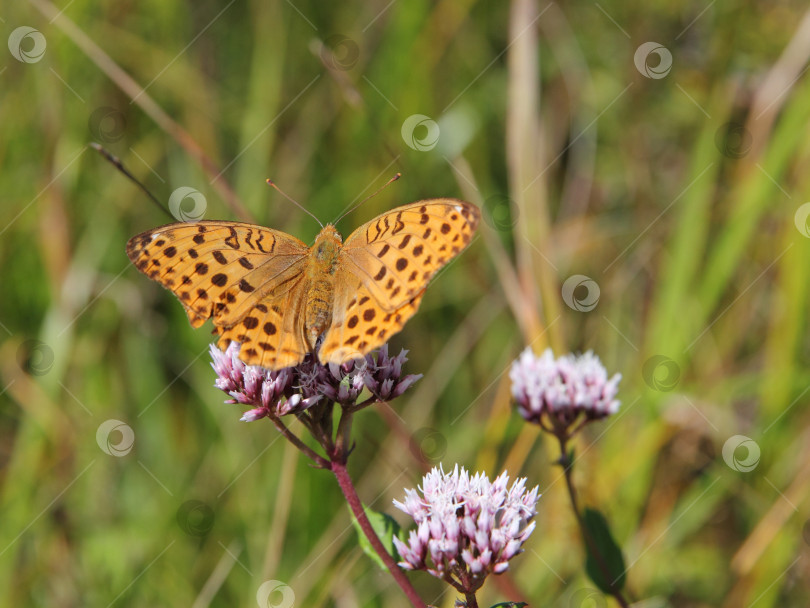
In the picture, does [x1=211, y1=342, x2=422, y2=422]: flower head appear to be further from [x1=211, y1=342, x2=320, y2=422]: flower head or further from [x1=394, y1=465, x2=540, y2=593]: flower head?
[x1=394, y1=465, x2=540, y2=593]: flower head

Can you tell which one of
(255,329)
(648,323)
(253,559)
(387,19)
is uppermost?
(387,19)

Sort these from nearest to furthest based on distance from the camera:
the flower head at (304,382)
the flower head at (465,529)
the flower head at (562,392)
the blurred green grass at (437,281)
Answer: the flower head at (465,529)
the flower head at (304,382)
the flower head at (562,392)
the blurred green grass at (437,281)

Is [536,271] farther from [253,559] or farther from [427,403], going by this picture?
[253,559]

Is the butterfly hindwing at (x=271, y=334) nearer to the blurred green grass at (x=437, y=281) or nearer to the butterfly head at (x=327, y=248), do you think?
the butterfly head at (x=327, y=248)

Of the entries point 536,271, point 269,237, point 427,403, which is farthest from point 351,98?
point 427,403

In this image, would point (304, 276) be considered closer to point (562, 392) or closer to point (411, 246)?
point (411, 246)

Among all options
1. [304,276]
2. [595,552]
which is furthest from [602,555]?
[304,276]

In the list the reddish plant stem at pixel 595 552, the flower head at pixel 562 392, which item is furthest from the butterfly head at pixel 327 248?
the reddish plant stem at pixel 595 552
